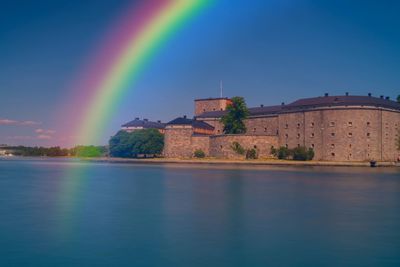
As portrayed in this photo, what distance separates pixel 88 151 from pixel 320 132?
78.2 meters

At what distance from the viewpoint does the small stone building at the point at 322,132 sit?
60.9 metres

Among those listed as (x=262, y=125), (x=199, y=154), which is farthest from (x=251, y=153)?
(x=199, y=154)

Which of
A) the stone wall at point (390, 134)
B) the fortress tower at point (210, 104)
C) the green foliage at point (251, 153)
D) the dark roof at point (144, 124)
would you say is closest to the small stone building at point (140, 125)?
the dark roof at point (144, 124)

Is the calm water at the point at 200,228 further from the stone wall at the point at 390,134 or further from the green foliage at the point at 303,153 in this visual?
the stone wall at the point at 390,134

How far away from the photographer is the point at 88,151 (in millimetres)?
125000

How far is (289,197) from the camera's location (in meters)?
23.9

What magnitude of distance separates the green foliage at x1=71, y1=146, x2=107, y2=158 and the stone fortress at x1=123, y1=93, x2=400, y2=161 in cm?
4935

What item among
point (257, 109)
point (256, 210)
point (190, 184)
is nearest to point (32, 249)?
point (256, 210)

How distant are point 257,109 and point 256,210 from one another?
61.4 m

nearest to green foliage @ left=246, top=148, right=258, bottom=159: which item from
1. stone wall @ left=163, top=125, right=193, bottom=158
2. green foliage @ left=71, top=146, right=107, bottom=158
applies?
stone wall @ left=163, top=125, right=193, bottom=158

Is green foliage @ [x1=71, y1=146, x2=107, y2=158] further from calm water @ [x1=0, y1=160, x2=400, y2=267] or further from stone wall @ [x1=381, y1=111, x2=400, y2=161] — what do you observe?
calm water @ [x1=0, y1=160, x2=400, y2=267]

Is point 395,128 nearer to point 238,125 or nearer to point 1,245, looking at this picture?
point 238,125

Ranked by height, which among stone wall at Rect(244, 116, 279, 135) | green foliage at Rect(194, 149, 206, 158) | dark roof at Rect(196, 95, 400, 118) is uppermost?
dark roof at Rect(196, 95, 400, 118)

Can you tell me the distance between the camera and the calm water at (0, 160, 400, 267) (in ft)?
37.9
